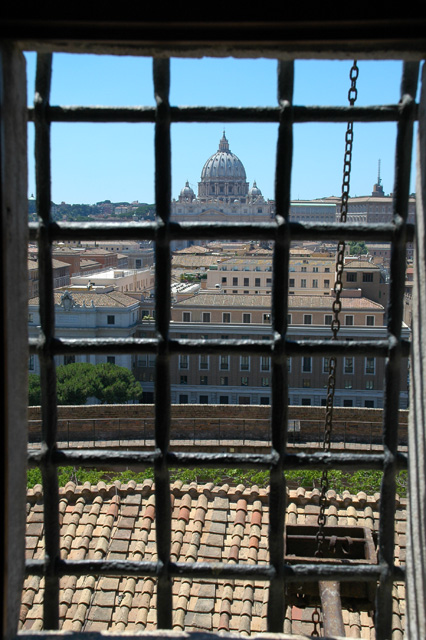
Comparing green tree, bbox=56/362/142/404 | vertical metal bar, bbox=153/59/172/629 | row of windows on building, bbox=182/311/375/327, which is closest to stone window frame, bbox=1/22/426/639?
vertical metal bar, bbox=153/59/172/629

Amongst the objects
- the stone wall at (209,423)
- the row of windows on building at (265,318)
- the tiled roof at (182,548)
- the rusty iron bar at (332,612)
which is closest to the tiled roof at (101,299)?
the row of windows on building at (265,318)

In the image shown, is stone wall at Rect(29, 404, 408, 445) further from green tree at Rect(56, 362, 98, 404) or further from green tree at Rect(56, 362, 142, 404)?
green tree at Rect(56, 362, 142, 404)

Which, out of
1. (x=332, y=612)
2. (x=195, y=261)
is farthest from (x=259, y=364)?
(x=332, y=612)

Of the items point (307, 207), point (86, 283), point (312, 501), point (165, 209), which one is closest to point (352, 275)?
point (86, 283)

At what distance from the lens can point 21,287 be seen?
1070mm

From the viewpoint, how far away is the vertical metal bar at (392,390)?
3.64 feet

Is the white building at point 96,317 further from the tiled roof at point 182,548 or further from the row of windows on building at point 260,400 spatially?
the tiled roof at point 182,548

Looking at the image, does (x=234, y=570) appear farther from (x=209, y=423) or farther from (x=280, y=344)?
(x=209, y=423)

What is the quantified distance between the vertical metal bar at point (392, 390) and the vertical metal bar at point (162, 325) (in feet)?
1.12

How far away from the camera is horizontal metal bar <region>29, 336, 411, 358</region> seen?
3.68 feet

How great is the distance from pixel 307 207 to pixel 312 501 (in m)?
68.0

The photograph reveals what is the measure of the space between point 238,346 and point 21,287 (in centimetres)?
34
